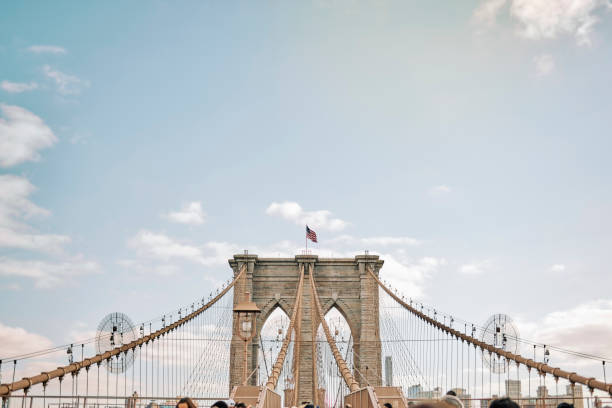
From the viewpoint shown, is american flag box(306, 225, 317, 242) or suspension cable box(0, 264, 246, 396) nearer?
suspension cable box(0, 264, 246, 396)

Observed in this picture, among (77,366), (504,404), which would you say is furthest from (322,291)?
(504,404)

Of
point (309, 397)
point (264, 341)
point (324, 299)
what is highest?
point (324, 299)

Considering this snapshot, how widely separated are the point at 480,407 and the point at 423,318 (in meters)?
14.5

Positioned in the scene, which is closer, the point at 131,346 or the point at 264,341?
the point at 131,346

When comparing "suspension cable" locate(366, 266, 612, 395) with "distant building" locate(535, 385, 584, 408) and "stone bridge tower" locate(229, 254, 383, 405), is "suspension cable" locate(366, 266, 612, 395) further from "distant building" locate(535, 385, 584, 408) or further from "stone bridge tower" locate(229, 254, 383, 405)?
"stone bridge tower" locate(229, 254, 383, 405)

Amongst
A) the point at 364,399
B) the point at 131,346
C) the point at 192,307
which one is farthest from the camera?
the point at 192,307

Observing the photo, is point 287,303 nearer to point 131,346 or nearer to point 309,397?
point 309,397

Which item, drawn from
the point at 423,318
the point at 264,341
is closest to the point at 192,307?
the point at 264,341

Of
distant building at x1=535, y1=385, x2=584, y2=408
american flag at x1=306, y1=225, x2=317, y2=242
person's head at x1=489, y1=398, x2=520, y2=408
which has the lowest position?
distant building at x1=535, y1=385, x2=584, y2=408

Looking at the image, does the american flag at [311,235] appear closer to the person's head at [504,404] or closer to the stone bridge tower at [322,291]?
the stone bridge tower at [322,291]

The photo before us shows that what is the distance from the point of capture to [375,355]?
137 feet

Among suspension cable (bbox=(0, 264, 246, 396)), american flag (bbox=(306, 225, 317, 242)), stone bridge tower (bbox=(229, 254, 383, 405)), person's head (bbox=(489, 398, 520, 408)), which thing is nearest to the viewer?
person's head (bbox=(489, 398, 520, 408))

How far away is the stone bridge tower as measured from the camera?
42.5 m

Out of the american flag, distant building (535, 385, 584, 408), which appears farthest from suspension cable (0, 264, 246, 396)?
the american flag
